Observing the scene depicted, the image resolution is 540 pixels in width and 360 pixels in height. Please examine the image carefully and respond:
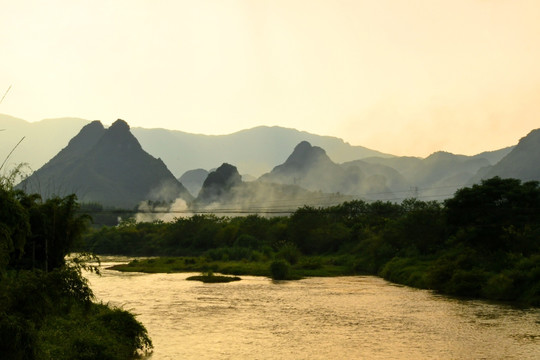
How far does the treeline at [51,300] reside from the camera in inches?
584

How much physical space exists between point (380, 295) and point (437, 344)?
20.2 m

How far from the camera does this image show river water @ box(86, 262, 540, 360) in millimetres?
29219

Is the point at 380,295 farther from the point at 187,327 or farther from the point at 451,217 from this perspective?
the point at 187,327

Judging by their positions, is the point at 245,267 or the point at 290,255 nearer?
the point at 245,267

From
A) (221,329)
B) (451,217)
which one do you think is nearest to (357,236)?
(451,217)

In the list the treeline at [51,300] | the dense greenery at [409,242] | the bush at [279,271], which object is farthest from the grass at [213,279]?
the treeline at [51,300]

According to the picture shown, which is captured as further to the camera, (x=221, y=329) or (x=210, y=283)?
(x=210, y=283)

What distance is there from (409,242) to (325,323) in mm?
39625

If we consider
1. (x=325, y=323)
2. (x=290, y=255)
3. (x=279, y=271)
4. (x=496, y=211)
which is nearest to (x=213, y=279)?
(x=279, y=271)

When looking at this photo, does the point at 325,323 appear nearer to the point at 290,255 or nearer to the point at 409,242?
the point at 409,242

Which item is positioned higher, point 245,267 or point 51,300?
point 51,300

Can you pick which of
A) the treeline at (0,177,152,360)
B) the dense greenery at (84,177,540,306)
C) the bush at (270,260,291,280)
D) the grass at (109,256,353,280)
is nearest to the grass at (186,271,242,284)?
the bush at (270,260,291,280)

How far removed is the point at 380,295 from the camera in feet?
167

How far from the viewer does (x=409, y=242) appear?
7419 centimetres
